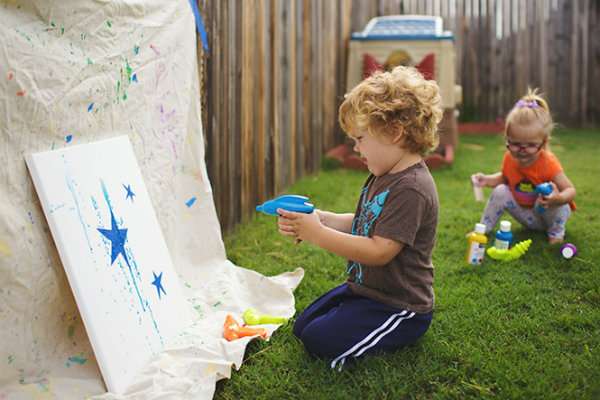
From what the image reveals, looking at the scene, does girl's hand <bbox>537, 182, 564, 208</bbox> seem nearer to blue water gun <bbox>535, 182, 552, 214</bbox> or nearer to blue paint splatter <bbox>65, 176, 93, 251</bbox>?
blue water gun <bbox>535, 182, 552, 214</bbox>

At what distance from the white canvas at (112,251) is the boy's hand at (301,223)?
58 cm

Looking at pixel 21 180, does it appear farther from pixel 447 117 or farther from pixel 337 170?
pixel 447 117

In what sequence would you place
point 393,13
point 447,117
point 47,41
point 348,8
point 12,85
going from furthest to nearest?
point 393,13
point 348,8
point 447,117
point 47,41
point 12,85

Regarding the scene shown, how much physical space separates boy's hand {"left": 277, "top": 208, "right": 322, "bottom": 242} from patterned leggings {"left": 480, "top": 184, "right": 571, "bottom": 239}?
1.88m

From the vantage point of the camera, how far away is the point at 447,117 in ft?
20.4

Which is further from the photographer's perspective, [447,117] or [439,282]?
[447,117]

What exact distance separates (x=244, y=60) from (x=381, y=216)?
196 centimetres

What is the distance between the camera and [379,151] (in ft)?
7.13

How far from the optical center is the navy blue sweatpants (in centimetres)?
217

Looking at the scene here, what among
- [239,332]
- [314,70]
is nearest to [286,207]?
[239,332]

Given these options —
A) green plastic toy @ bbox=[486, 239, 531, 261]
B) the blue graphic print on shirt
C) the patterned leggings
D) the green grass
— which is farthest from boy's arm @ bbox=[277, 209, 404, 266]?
the patterned leggings

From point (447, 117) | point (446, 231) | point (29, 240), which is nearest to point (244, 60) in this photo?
point (446, 231)

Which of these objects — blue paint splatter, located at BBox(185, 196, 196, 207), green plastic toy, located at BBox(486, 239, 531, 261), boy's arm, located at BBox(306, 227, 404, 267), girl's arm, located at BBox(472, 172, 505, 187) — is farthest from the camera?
girl's arm, located at BBox(472, 172, 505, 187)

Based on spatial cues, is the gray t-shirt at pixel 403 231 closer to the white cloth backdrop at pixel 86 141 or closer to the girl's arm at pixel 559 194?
the white cloth backdrop at pixel 86 141
